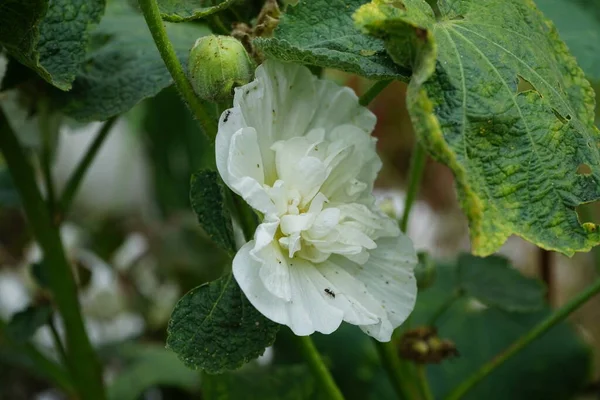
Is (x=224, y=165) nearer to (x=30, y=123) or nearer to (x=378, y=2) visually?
(x=378, y=2)

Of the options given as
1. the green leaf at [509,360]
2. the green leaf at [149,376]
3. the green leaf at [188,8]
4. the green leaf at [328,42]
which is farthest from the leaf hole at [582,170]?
the green leaf at [149,376]

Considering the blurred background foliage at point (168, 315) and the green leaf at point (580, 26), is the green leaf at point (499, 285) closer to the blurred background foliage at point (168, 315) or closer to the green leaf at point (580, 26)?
the blurred background foliage at point (168, 315)

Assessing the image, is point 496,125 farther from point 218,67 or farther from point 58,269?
point 58,269

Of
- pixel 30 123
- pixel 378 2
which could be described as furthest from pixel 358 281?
pixel 30 123

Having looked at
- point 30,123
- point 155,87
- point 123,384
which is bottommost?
point 123,384

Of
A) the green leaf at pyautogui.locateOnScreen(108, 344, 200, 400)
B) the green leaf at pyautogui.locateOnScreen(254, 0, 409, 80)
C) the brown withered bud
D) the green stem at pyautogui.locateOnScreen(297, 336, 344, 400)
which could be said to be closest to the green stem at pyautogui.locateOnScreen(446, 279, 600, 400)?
the brown withered bud

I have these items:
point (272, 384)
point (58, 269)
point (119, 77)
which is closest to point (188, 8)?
point (119, 77)
